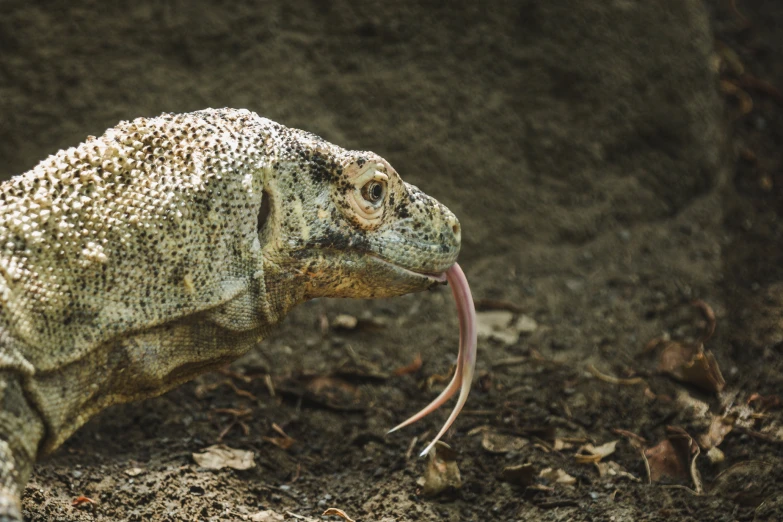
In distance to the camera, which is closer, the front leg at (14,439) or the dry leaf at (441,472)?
the front leg at (14,439)

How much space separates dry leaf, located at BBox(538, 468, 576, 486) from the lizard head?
3.48 feet

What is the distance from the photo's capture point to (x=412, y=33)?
19.1 ft

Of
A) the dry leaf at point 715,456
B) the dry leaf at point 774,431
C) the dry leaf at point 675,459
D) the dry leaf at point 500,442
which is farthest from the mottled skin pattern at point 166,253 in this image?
the dry leaf at point 774,431

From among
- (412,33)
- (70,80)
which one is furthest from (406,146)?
(70,80)

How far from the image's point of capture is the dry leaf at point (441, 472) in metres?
3.62

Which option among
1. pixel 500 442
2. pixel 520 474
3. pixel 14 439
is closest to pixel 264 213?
pixel 14 439

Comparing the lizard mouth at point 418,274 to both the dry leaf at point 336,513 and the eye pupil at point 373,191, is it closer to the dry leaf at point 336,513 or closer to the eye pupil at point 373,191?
the eye pupil at point 373,191

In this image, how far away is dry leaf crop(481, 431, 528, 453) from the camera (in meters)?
3.97

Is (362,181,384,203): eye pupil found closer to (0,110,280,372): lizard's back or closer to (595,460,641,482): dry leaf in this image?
(0,110,280,372): lizard's back

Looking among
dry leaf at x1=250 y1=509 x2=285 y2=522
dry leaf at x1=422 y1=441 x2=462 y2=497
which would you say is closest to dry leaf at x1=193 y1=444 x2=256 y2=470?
dry leaf at x1=250 y1=509 x2=285 y2=522

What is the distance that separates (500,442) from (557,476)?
0.36 meters

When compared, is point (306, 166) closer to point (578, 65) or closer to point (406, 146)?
point (406, 146)

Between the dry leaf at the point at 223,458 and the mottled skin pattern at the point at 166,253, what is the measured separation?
82cm

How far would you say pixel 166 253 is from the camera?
2.67m
